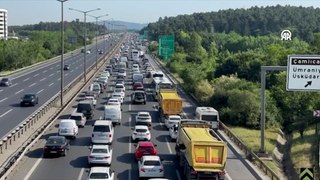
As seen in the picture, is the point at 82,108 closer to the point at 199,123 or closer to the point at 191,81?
the point at 199,123

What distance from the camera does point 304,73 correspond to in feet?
96.5

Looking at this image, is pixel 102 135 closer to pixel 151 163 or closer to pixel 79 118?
pixel 79 118

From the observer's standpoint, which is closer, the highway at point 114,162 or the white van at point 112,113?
the highway at point 114,162

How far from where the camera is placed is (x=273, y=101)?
5703cm

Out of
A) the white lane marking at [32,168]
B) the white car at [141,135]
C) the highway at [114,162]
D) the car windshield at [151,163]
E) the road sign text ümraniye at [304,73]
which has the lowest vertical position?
the highway at [114,162]

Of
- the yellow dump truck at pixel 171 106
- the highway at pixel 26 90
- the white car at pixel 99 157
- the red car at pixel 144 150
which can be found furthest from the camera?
the yellow dump truck at pixel 171 106

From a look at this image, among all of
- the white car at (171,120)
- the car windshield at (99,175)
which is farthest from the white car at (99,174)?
the white car at (171,120)

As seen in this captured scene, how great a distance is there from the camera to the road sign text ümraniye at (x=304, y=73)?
2906cm

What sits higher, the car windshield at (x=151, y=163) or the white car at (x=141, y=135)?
the car windshield at (x=151, y=163)

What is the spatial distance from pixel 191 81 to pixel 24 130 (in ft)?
112

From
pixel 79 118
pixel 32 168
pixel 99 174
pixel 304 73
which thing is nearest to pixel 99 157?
pixel 32 168

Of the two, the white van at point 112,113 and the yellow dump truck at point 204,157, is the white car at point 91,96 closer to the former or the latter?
the white van at point 112,113

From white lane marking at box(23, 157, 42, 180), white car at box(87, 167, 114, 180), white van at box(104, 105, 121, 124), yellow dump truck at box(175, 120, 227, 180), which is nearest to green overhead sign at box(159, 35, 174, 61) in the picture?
white van at box(104, 105, 121, 124)

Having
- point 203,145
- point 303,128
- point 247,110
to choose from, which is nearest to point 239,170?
point 203,145
